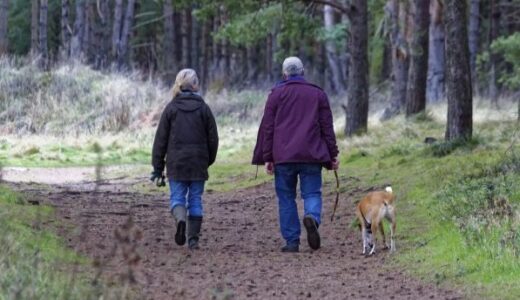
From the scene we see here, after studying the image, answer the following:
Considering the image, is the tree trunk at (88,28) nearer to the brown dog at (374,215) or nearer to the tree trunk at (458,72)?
the tree trunk at (458,72)

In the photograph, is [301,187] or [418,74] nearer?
[301,187]

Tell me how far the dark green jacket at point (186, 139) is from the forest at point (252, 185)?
82 centimetres

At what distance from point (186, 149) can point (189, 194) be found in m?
0.49

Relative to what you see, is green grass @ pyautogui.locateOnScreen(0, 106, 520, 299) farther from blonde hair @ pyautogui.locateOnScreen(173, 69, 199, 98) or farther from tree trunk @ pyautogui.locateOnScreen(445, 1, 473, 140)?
blonde hair @ pyautogui.locateOnScreen(173, 69, 199, 98)

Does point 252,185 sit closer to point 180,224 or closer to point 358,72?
point 358,72

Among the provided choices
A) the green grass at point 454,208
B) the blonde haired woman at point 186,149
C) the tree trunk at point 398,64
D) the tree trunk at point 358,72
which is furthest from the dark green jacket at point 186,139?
the tree trunk at point 398,64

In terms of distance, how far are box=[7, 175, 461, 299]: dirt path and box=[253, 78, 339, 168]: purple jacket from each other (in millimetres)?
979

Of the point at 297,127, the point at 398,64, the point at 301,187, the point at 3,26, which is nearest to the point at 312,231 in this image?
the point at 301,187

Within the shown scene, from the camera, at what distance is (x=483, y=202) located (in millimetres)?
10773

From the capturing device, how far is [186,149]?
10688 mm

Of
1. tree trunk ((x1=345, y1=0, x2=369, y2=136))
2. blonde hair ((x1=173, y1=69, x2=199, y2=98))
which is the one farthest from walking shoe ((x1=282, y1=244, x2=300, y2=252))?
tree trunk ((x1=345, y1=0, x2=369, y2=136))

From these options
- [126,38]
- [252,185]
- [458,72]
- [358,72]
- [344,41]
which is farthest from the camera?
[344,41]

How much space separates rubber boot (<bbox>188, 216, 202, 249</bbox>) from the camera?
10672 mm

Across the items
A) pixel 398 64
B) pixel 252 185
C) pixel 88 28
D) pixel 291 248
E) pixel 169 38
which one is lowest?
pixel 252 185
